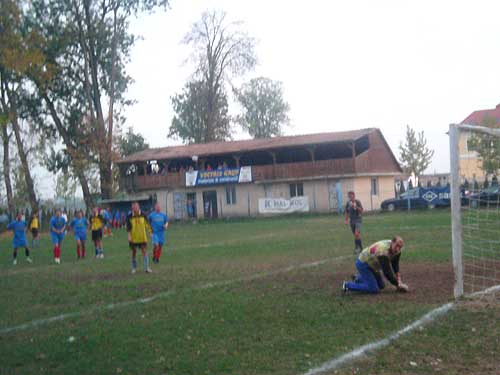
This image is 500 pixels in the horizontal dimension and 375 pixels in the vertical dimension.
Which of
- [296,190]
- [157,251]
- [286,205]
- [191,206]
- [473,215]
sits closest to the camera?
[473,215]

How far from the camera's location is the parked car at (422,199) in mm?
39125

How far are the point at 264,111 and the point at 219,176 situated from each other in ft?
102

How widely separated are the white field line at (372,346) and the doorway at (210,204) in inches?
1720

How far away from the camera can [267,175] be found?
50000 millimetres

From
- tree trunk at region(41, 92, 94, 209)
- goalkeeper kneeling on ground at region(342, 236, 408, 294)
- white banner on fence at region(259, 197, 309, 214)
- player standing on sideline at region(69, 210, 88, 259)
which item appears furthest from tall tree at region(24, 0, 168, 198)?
goalkeeper kneeling on ground at region(342, 236, 408, 294)

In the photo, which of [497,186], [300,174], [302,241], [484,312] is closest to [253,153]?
[300,174]

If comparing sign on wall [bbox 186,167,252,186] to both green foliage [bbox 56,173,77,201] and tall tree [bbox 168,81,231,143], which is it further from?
green foliage [bbox 56,173,77,201]

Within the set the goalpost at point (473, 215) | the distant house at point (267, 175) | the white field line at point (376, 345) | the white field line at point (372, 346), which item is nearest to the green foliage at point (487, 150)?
the goalpost at point (473, 215)

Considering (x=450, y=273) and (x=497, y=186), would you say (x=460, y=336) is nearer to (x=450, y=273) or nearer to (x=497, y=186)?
(x=450, y=273)

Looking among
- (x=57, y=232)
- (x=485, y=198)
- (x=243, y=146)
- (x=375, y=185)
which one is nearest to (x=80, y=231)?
(x=57, y=232)

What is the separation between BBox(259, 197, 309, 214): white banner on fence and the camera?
154 ft

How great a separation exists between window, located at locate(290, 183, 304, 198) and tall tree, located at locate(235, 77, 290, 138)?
1230 inches

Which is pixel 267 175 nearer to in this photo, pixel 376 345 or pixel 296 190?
pixel 296 190

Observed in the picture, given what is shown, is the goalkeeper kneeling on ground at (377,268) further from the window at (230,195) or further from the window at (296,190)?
the window at (230,195)
